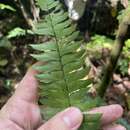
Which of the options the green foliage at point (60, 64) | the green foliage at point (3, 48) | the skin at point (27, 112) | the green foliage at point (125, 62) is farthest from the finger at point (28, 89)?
the green foliage at point (125, 62)

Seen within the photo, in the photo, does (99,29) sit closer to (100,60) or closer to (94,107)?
(100,60)

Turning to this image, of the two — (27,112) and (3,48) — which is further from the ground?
(27,112)

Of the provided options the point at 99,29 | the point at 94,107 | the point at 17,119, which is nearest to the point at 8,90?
the point at 99,29

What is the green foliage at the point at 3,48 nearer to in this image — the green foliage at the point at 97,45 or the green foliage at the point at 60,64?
the green foliage at the point at 97,45

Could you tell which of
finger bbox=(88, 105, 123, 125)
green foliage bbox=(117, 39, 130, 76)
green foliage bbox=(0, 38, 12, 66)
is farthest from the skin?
green foliage bbox=(117, 39, 130, 76)

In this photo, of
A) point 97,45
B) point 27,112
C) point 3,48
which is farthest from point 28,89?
point 97,45

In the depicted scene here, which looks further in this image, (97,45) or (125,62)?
(97,45)

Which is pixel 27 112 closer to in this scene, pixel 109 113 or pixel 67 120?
pixel 109 113

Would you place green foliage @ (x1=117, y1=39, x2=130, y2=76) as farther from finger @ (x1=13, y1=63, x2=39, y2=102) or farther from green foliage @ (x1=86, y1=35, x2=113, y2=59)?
finger @ (x1=13, y1=63, x2=39, y2=102)
